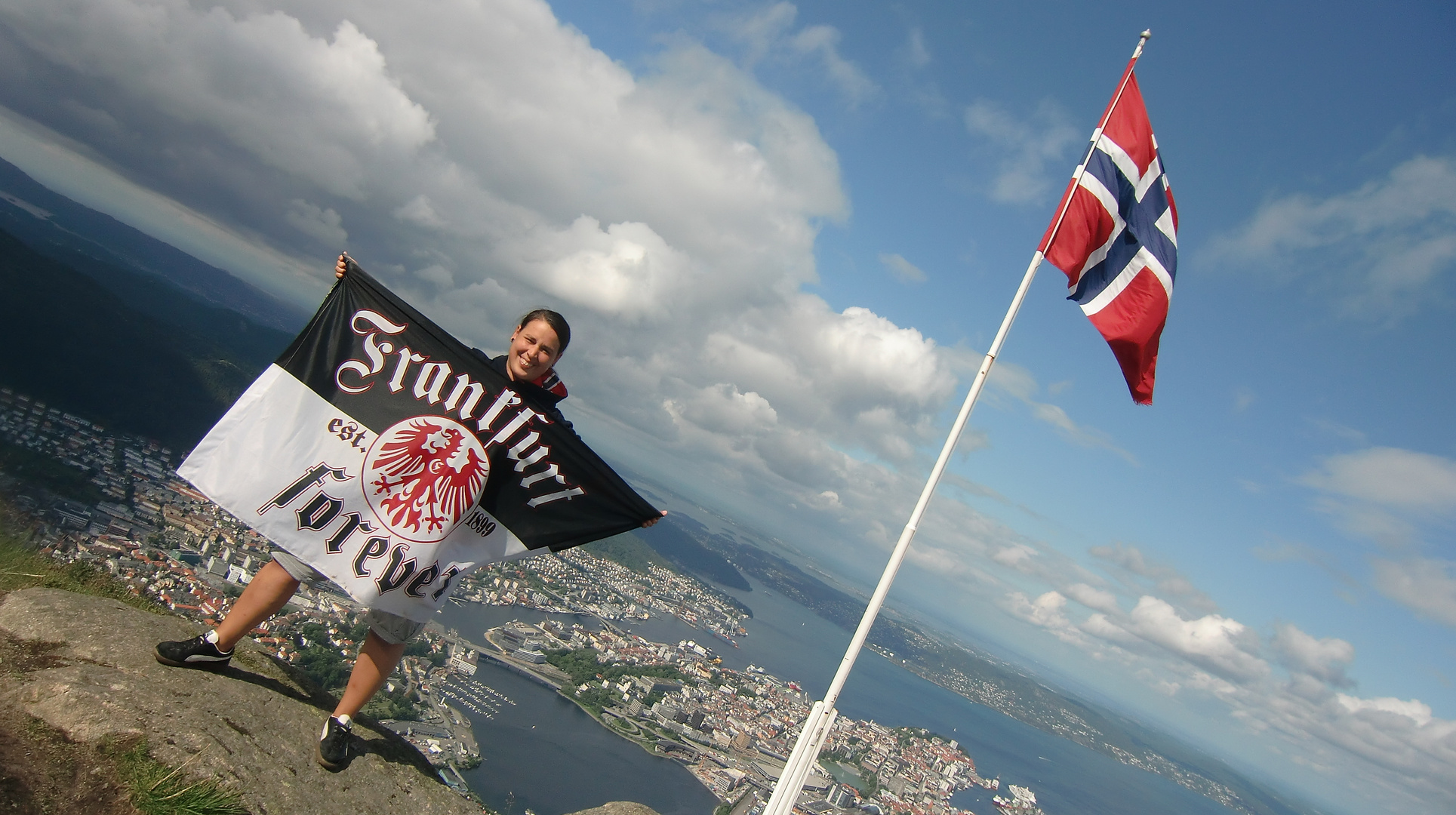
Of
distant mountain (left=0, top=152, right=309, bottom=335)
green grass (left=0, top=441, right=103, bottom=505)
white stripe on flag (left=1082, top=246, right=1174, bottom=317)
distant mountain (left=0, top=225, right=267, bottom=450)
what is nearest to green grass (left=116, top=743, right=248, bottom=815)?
white stripe on flag (left=1082, top=246, right=1174, bottom=317)

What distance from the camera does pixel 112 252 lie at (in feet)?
164

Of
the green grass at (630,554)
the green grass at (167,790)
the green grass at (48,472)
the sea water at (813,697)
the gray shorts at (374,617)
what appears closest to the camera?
the green grass at (167,790)

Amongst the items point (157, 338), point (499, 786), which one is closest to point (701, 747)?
point (499, 786)

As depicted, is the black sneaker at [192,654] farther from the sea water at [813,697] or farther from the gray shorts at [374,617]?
the sea water at [813,697]

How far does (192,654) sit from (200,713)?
1.63ft

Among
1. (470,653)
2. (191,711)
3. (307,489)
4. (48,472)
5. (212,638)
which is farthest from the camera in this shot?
(470,653)

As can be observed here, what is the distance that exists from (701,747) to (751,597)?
61.9 m

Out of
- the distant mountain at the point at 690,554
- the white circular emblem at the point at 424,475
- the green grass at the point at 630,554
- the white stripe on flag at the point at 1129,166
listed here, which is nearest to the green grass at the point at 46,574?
the white circular emblem at the point at 424,475

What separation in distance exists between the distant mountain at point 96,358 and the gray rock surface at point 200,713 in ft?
93.6

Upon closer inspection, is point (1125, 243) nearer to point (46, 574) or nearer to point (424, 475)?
point (424, 475)

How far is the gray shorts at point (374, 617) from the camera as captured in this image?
137 inches

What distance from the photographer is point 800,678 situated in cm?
4531

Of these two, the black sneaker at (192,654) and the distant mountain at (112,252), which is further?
the distant mountain at (112,252)

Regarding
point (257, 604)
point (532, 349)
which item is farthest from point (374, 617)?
point (532, 349)
